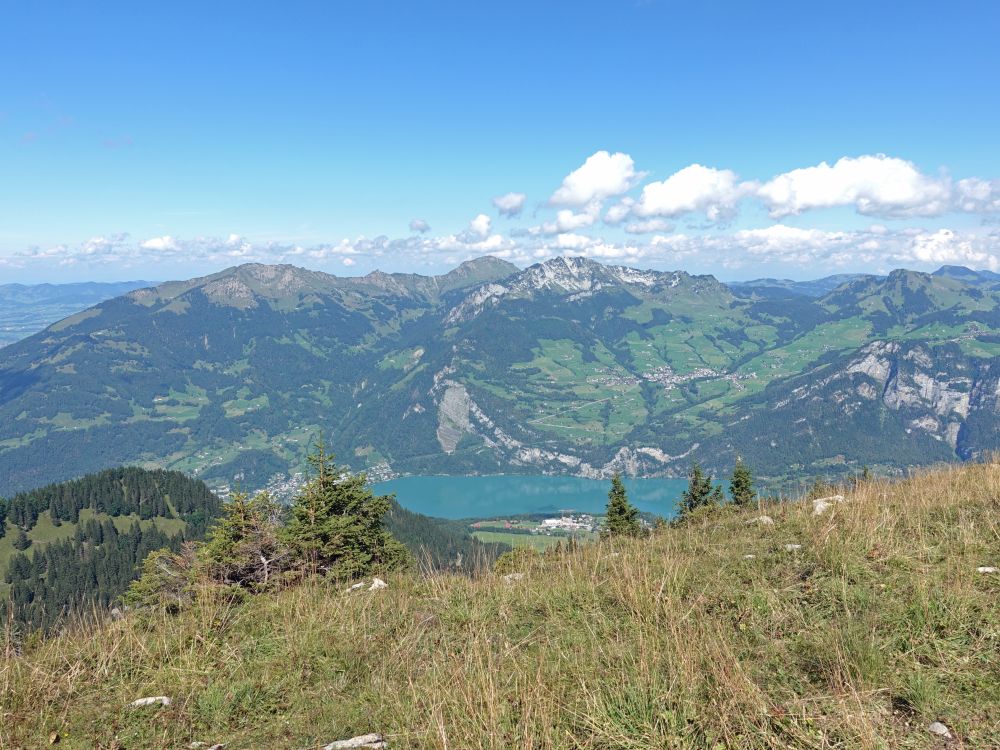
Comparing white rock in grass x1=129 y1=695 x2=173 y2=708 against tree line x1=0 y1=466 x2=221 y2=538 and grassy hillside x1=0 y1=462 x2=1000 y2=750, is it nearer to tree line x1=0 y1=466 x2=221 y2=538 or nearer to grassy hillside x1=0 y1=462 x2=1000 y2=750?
grassy hillside x1=0 y1=462 x2=1000 y2=750

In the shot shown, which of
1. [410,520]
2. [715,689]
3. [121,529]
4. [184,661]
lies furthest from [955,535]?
[121,529]

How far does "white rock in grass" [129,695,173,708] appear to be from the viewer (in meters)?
5.35

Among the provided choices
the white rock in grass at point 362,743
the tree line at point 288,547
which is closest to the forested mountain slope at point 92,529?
the tree line at point 288,547

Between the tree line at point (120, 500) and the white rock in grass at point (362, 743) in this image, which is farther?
the tree line at point (120, 500)

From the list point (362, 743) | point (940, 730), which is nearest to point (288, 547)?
point (362, 743)

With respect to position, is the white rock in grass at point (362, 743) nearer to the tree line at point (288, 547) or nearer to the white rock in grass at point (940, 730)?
the white rock in grass at point (940, 730)

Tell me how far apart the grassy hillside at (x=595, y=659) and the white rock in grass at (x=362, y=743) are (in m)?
0.10

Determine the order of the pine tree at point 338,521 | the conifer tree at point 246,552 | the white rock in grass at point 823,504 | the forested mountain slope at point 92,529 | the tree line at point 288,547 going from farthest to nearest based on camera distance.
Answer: the forested mountain slope at point 92,529 < the pine tree at point 338,521 < the conifer tree at point 246,552 < the tree line at point 288,547 < the white rock in grass at point 823,504

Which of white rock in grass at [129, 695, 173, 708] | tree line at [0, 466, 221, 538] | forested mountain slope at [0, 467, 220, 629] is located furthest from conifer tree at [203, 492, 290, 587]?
tree line at [0, 466, 221, 538]

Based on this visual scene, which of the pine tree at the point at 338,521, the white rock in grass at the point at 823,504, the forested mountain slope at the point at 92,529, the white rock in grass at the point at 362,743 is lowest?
the forested mountain slope at the point at 92,529

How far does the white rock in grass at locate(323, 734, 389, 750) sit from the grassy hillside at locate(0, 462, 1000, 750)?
104 mm

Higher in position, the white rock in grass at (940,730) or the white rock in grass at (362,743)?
the white rock in grass at (940,730)

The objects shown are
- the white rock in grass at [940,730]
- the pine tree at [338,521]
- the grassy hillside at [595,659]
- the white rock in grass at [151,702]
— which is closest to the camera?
the white rock in grass at [940,730]

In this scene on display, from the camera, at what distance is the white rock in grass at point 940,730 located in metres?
3.76
